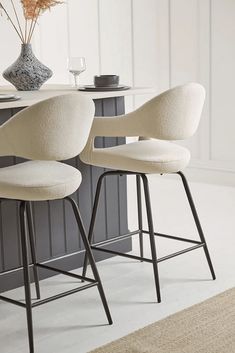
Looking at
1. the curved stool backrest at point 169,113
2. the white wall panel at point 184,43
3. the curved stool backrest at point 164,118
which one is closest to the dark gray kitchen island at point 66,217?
the curved stool backrest at point 164,118

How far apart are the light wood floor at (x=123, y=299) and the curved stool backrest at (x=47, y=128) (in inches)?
29.1

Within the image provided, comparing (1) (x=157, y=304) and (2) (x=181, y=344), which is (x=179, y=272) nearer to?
(1) (x=157, y=304)

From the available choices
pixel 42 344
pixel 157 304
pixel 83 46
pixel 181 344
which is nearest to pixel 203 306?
pixel 157 304

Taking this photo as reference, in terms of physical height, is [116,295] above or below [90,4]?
below

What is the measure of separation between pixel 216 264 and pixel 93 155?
93cm

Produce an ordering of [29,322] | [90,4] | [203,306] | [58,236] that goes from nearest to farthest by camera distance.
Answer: [29,322], [203,306], [58,236], [90,4]

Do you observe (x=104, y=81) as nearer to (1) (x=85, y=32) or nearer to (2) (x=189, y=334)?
(2) (x=189, y=334)

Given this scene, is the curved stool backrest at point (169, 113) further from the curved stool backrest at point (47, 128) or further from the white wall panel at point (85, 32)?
the white wall panel at point (85, 32)

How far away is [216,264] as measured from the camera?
3.63 m

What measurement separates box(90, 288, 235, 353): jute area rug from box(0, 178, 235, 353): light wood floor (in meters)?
0.07

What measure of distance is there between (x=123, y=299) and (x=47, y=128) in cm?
102

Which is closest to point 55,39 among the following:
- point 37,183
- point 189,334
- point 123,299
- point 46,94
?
point 46,94

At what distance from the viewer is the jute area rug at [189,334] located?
8.68 feet

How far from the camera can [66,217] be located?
3.51 m
